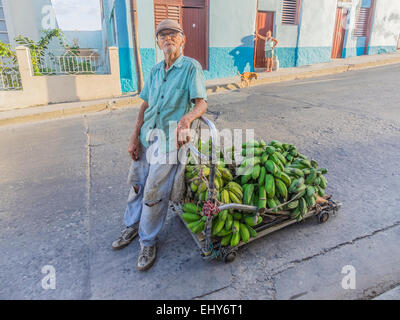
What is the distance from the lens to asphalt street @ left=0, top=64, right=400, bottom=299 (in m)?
2.41

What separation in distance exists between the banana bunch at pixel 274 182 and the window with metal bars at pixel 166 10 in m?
9.82

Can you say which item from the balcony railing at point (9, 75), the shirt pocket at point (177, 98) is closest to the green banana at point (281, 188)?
the shirt pocket at point (177, 98)

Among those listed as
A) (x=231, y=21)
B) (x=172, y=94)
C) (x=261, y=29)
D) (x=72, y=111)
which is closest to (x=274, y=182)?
(x=172, y=94)

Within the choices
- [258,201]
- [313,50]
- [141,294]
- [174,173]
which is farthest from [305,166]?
[313,50]

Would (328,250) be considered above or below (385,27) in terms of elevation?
below

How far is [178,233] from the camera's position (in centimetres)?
311

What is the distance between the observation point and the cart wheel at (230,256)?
258cm

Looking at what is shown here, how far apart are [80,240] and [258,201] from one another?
1.84 m

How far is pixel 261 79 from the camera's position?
1220 cm

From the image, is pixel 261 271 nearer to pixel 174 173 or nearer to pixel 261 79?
pixel 174 173

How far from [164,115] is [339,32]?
17.2 m

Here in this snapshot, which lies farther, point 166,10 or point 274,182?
point 166,10

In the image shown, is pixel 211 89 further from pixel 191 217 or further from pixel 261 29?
pixel 191 217

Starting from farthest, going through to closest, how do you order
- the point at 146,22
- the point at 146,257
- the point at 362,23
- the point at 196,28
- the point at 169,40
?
1. the point at 362,23
2. the point at 196,28
3. the point at 146,22
4. the point at 146,257
5. the point at 169,40
